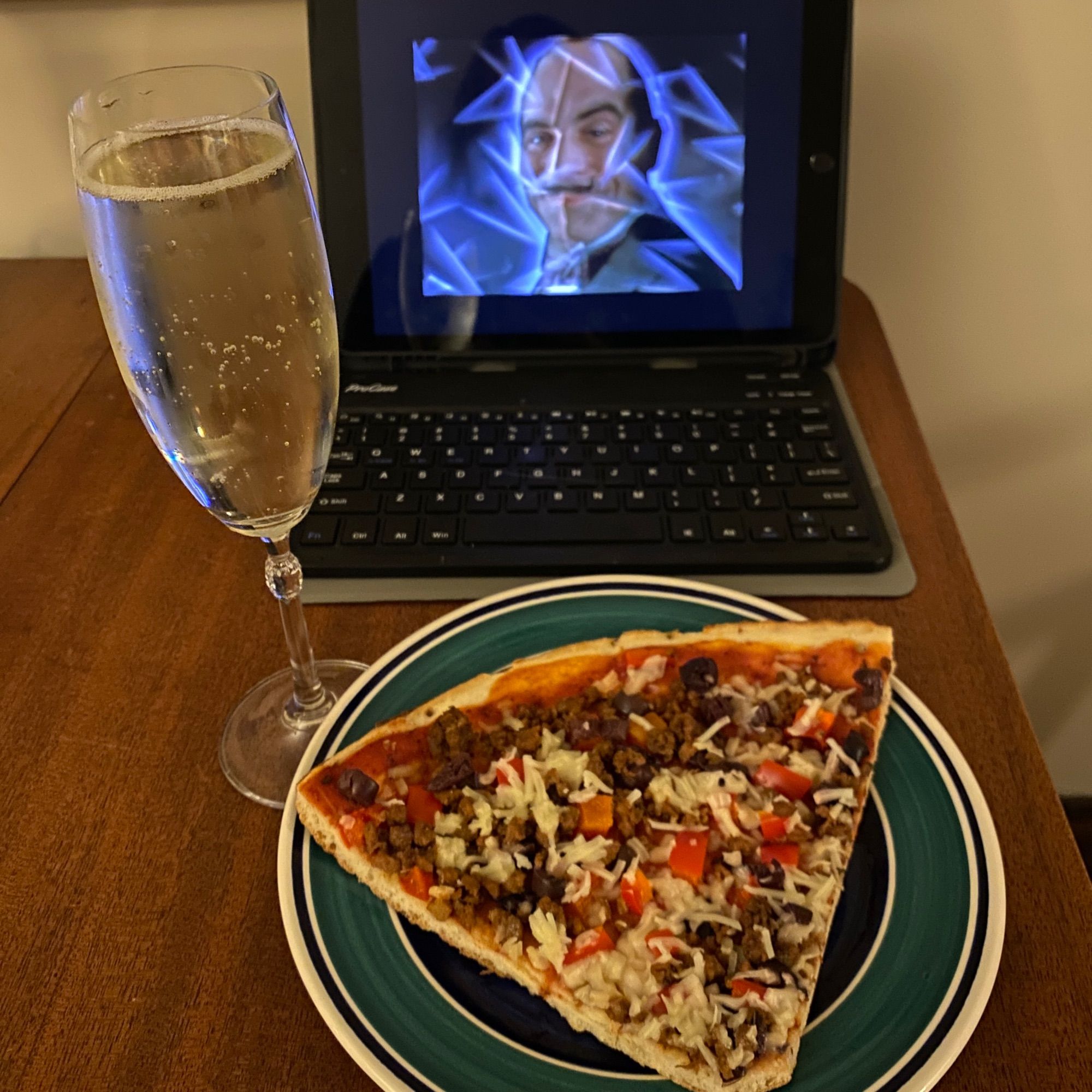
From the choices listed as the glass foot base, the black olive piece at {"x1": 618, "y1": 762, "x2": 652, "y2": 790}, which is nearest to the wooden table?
the glass foot base

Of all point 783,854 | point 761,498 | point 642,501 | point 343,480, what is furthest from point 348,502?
point 783,854

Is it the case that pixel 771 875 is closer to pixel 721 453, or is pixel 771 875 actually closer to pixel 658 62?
pixel 721 453

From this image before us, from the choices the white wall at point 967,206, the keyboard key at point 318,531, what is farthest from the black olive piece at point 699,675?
the white wall at point 967,206

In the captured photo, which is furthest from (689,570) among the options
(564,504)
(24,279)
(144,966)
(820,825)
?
(24,279)

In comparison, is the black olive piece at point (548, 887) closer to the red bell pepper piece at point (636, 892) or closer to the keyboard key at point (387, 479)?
the red bell pepper piece at point (636, 892)

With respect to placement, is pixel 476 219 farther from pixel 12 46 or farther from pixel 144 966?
pixel 144 966

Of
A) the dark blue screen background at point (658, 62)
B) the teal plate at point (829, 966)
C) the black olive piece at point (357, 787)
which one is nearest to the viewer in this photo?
the teal plate at point (829, 966)

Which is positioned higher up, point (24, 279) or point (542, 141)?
point (542, 141)
